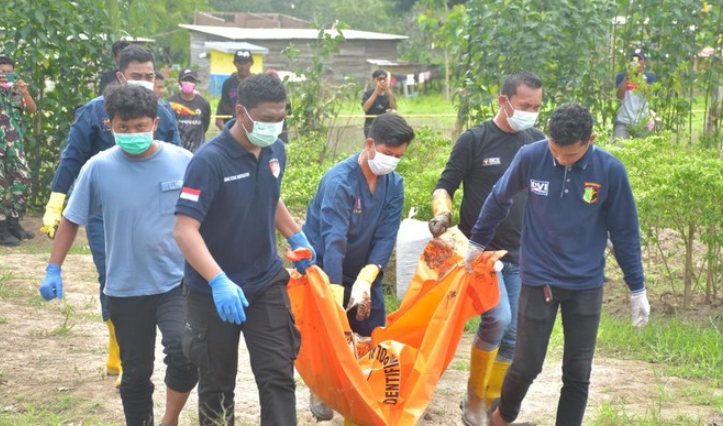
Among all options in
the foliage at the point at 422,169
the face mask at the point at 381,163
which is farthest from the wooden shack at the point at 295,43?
the face mask at the point at 381,163

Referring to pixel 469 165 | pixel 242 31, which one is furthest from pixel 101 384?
pixel 242 31

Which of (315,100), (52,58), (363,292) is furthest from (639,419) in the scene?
(315,100)

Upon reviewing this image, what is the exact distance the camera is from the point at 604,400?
253 inches

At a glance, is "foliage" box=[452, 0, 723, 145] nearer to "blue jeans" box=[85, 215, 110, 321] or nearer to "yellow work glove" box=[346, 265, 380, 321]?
"blue jeans" box=[85, 215, 110, 321]

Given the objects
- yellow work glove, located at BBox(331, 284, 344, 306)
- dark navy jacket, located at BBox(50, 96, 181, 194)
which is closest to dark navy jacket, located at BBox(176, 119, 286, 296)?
yellow work glove, located at BBox(331, 284, 344, 306)

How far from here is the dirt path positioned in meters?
6.22

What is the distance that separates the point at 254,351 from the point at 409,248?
3445 millimetres

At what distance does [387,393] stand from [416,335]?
555 millimetres

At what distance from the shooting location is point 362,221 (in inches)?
230

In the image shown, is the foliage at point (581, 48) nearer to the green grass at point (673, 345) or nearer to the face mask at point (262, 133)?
the green grass at point (673, 345)

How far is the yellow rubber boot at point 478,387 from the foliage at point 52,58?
26.1 feet

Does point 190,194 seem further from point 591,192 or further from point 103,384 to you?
point 103,384

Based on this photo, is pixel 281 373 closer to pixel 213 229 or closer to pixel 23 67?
pixel 213 229

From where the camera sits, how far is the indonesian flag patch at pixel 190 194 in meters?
4.55
